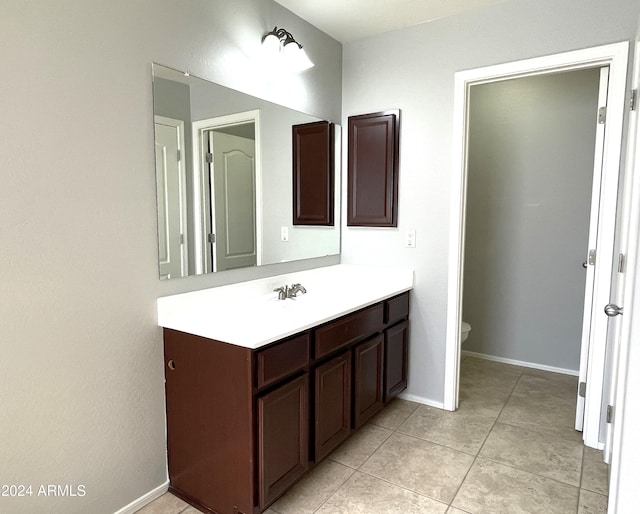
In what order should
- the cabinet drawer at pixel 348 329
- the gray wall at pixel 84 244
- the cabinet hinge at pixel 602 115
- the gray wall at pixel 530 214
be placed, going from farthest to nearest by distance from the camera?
the gray wall at pixel 530 214 < the cabinet hinge at pixel 602 115 < the cabinet drawer at pixel 348 329 < the gray wall at pixel 84 244

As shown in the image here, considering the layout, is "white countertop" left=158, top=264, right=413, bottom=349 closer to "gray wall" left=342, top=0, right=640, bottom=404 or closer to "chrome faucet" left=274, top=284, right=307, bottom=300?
"chrome faucet" left=274, top=284, right=307, bottom=300

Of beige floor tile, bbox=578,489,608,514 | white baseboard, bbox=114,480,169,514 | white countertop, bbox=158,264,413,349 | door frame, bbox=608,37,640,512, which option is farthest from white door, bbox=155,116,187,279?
beige floor tile, bbox=578,489,608,514

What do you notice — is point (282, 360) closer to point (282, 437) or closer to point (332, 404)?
point (282, 437)

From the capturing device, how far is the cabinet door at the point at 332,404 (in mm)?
1991

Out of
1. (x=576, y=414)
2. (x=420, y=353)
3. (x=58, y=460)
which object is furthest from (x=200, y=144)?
(x=576, y=414)

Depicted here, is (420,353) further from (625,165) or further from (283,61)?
(283,61)

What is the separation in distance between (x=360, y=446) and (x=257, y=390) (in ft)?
3.45

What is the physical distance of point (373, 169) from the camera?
290 centimetres

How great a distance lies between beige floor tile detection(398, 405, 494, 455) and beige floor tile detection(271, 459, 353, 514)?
22.4 inches

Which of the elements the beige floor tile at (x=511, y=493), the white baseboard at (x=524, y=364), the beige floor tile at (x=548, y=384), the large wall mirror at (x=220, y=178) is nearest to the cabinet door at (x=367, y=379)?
the beige floor tile at (x=511, y=493)

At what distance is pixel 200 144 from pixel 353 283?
57.7 inches

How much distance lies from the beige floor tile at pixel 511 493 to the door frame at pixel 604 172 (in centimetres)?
56

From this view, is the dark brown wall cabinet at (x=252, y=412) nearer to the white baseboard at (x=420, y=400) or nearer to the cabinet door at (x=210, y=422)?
the cabinet door at (x=210, y=422)

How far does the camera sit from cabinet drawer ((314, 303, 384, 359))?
1.98m
